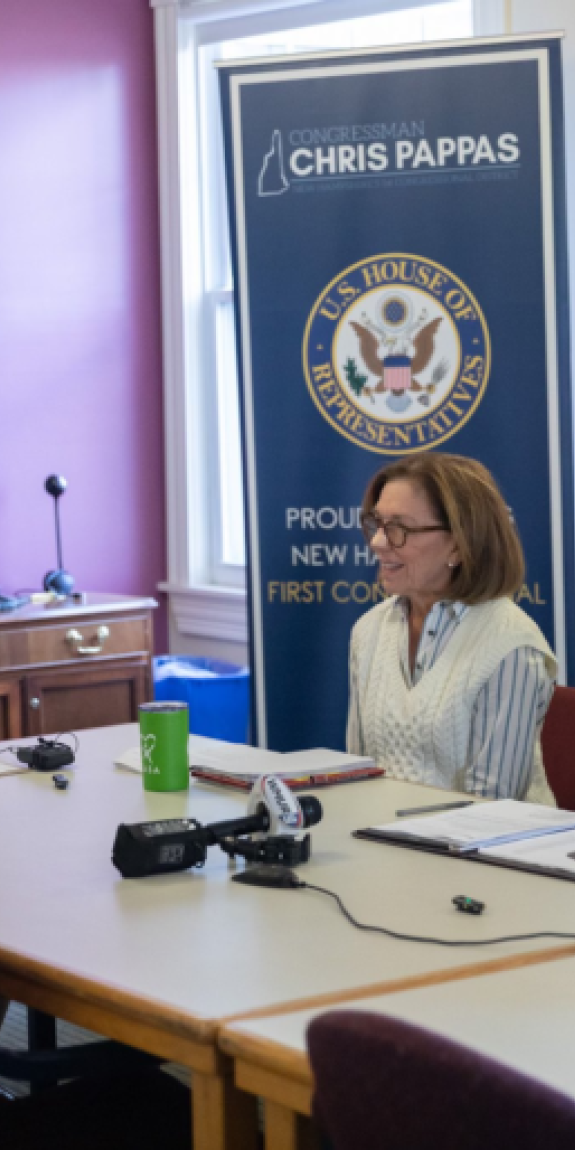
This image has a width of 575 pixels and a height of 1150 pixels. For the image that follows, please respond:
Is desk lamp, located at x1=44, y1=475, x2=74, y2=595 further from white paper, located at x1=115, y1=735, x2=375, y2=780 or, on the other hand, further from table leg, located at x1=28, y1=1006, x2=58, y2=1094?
table leg, located at x1=28, y1=1006, x2=58, y2=1094

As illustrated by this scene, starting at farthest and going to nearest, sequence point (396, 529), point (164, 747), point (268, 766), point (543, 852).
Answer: point (396, 529)
point (268, 766)
point (164, 747)
point (543, 852)

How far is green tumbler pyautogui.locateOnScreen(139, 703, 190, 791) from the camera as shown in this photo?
239 cm

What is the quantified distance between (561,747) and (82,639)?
1881 mm

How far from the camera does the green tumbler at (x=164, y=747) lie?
2391 mm

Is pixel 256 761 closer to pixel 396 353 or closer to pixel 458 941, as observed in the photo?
pixel 458 941

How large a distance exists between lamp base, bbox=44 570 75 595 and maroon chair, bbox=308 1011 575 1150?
11.4 feet

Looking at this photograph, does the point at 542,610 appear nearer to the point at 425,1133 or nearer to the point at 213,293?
the point at 213,293

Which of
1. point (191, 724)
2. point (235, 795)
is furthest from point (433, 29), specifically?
point (235, 795)

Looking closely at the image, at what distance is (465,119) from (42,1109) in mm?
2741

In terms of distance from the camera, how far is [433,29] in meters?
4.55

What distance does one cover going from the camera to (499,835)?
203cm

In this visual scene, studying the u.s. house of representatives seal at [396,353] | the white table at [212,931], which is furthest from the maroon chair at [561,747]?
the u.s. house of representatives seal at [396,353]

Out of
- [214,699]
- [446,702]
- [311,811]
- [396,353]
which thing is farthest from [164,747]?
[214,699]

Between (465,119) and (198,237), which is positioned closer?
(465,119)
